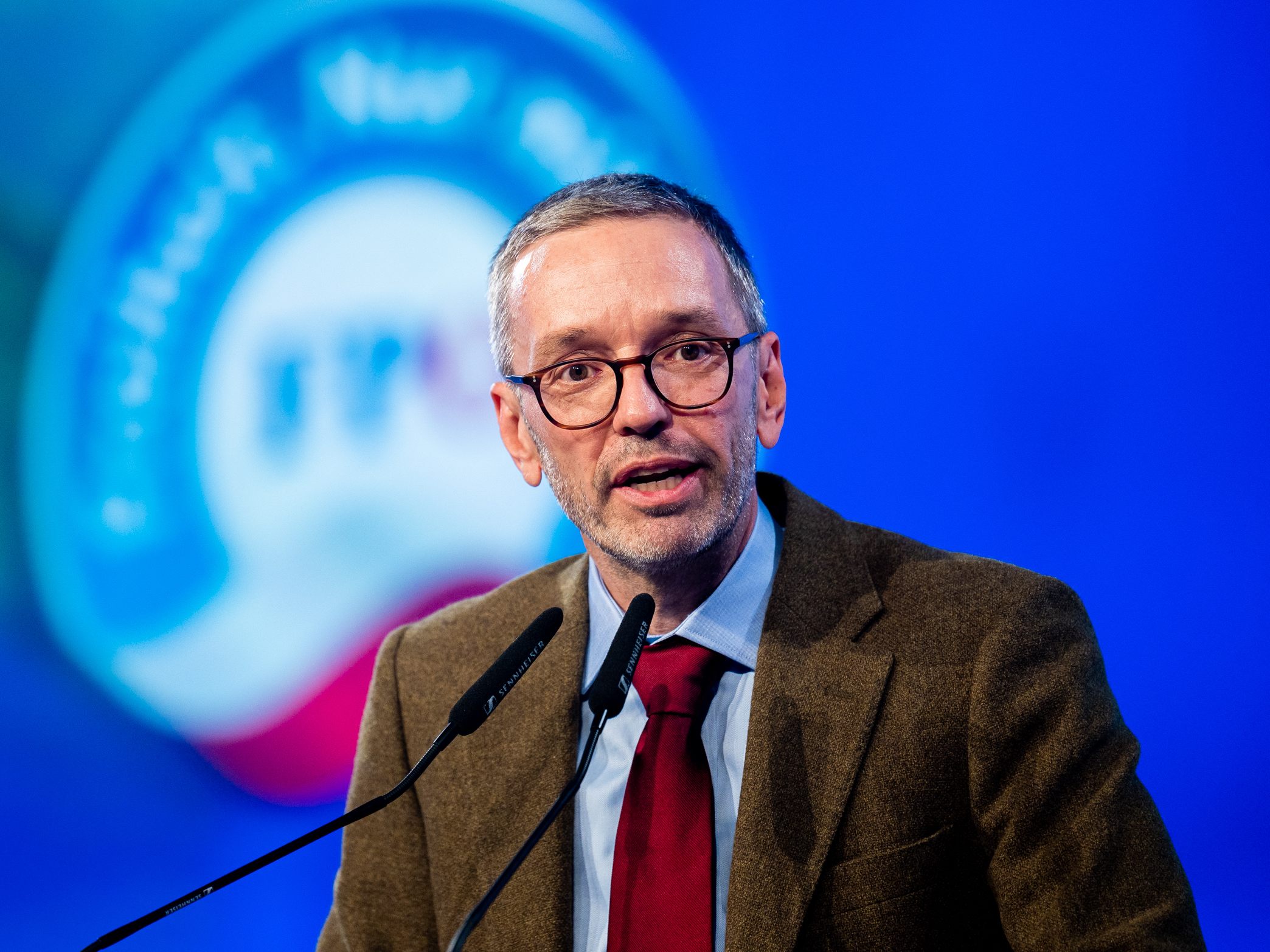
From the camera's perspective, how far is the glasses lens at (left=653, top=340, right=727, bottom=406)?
139 centimetres

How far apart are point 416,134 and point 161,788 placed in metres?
1.44

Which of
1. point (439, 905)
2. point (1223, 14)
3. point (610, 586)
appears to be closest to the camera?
point (439, 905)

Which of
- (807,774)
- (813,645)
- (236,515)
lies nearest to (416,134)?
(236,515)

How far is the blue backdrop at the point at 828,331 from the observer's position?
183 cm

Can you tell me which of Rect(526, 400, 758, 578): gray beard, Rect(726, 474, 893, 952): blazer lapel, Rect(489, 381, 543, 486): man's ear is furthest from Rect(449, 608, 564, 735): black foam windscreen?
Rect(489, 381, 543, 486): man's ear

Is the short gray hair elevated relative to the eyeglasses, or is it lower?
elevated

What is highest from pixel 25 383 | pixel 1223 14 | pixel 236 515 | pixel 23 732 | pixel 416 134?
pixel 416 134

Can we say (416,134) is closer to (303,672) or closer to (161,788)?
(303,672)

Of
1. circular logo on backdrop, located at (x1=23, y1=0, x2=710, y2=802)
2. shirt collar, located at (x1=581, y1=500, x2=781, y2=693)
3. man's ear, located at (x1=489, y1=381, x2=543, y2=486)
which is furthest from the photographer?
circular logo on backdrop, located at (x1=23, y1=0, x2=710, y2=802)

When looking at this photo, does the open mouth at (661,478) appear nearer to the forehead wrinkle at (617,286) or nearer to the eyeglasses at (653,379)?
the eyeglasses at (653,379)

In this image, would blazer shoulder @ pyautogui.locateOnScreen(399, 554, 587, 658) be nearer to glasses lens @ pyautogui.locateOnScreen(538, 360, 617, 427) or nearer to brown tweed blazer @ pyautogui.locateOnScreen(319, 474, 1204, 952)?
brown tweed blazer @ pyautogui.locateOnScreen(319, 474, 1204, 952)

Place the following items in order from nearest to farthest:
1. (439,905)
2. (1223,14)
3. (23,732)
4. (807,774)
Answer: (807,774) → (439,905) → (1223,14) → (23,732)

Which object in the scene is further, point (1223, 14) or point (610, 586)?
point (1223, 14)

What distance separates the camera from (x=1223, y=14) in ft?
6.09
